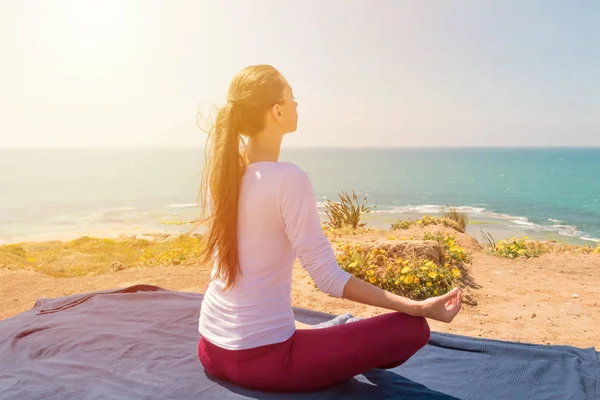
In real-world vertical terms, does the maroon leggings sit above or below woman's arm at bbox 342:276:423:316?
below

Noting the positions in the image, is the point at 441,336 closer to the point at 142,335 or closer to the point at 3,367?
the point at 142,335

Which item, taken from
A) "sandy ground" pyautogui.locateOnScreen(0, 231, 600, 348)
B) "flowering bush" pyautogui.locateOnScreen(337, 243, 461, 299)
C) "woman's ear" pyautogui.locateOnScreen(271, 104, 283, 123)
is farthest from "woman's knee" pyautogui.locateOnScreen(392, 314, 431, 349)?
"flowering bush" pyautogui.locateOnScreen(337, 243, 461, 299)

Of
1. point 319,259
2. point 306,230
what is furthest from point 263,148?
point 319,259

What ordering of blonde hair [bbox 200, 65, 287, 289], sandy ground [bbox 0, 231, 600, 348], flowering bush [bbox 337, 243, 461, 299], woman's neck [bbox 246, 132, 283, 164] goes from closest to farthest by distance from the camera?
blonde hair [bbox 200, 65, 287, 289] → woman's neck [bbox 246, 132, 283, 164] → sandy ground [bbox 0, 231, 600, 348] → flowering bush [bbox 337, 243, 461, 299]

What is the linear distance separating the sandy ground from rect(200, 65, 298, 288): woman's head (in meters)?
3.05

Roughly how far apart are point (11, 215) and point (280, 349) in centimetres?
3589

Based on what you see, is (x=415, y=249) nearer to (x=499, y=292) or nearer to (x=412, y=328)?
(x=499, y=292)

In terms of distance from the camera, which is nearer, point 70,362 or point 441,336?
point 70,362

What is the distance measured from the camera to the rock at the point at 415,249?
593 cm

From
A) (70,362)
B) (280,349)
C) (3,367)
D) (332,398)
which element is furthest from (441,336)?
(3,367)

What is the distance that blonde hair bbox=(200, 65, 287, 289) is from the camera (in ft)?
7.13

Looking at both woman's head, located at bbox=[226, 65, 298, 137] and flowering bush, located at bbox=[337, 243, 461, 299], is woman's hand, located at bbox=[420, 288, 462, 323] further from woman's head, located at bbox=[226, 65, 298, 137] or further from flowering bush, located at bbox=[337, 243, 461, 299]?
flowering bush, located at bbox=[337, 243, 461, 299]

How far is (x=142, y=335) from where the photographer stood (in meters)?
3.48

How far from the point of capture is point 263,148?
2285 millimetres
